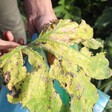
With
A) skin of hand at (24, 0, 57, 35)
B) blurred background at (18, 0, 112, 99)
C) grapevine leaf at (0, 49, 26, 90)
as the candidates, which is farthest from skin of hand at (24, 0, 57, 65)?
blurred background at (18, 0, 112, 99)

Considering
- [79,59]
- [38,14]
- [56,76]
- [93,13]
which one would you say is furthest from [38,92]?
[93,13]

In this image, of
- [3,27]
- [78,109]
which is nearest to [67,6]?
[3,27]

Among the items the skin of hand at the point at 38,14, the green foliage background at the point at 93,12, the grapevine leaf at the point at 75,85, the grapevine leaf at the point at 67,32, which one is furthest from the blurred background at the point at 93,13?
the grapevine leaf at the point at 75,85

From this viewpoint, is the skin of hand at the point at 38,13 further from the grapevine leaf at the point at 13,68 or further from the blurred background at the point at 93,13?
the blurred background at the point at 93,13

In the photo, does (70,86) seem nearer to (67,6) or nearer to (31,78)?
(31,78)

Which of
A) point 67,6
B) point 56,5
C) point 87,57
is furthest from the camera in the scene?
point 56,5

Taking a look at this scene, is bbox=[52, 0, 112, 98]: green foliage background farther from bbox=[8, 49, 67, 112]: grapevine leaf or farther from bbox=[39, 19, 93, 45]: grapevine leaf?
bbox=[8, 49, 67, 112]: grapevine leaf

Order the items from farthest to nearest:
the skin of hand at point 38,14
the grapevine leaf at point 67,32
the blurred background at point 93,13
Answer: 1. the blurred background at point 93,13
2. the skin of hand at point 38,14
3. the grapevine leaf at point 67,32

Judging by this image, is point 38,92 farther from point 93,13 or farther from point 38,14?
point 93,13
